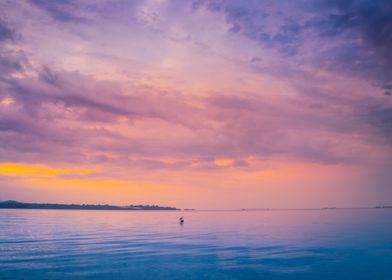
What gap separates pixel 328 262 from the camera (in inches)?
1162

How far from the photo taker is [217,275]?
23.7m

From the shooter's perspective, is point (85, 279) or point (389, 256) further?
point (389, 256)

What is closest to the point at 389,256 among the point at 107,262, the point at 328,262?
the point at 328,262

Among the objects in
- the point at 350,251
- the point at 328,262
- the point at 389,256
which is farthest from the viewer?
the point at 350,251

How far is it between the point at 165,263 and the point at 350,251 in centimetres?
2300

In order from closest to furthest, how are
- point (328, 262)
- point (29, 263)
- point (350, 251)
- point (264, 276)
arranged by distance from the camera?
point (264, 276) < point (29, 263) < point (328, 262) < point (350, 251)

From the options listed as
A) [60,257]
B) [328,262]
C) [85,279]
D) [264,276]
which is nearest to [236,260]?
[264,276]

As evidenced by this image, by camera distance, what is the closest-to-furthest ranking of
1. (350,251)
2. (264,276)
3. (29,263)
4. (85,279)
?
(85,279) < (264,276) < (29,263) < (350,251)

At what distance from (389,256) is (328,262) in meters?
8.95

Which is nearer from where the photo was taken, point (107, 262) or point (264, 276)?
point (264, 276)

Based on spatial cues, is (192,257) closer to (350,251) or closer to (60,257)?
(60,257)

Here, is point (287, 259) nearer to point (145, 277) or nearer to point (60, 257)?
point (145, 277)

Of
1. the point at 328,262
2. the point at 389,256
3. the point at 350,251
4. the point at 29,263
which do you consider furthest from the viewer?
the point at 350,251

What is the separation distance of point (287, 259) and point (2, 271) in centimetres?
2514
